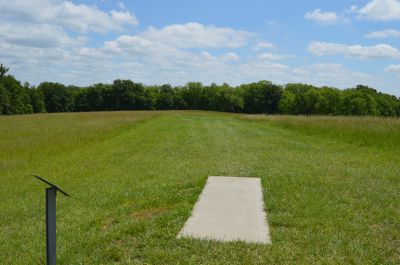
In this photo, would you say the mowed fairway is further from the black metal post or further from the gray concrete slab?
the black metal post

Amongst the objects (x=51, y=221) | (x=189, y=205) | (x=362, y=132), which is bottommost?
(x=189, y=205)

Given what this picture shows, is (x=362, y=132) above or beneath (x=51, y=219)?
beneath

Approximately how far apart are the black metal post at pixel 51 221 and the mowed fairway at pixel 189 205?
143 cm

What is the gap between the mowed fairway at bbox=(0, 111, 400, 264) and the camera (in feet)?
13.5

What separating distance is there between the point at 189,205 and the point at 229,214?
A: 704 millimetres

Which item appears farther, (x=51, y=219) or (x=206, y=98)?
(x=206, y=98)

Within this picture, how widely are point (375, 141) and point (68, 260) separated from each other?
12.6 meters

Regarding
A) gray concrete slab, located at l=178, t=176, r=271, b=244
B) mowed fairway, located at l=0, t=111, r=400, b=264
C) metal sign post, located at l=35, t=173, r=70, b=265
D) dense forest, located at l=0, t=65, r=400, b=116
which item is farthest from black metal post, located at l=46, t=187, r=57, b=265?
dense forest, located at l=0, t=65, r=400, b=116

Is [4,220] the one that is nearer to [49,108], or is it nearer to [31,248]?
[31,248]

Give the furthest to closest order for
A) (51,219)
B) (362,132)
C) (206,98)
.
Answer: (206,98) < (362,132) < (51,219)

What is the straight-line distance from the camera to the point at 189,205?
5.86 m

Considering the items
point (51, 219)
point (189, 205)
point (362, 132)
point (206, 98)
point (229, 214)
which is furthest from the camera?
point (206, 98)

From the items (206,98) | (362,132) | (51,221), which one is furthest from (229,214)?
(206,98)

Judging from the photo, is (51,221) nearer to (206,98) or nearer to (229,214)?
(229,214)
